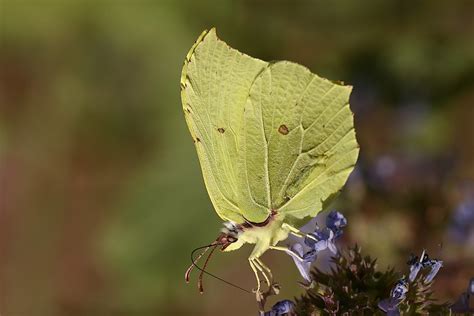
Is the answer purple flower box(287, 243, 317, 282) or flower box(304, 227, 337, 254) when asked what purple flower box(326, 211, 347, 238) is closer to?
flower box(304, 227, 337, 254)

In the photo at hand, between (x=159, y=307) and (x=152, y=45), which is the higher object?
(x=152, y=45)

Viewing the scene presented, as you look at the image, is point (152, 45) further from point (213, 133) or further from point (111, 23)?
point (213, 133)

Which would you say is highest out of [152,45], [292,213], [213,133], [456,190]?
[152,45]

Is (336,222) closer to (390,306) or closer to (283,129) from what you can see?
(390,306)

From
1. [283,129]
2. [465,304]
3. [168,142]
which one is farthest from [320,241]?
[168,142]

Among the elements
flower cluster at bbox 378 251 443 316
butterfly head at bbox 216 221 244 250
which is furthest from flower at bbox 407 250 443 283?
butterfly head at bbox 216 221 244 250

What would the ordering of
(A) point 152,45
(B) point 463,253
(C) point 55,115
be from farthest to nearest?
(C) point 55,115 → (A) point 152,45 → (B) point 463,253

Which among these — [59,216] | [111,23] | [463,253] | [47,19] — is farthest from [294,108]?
[59,216]

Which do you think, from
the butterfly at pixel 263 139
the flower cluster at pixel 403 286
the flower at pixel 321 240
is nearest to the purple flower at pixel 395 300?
the flower cluster at pixel 403 286
